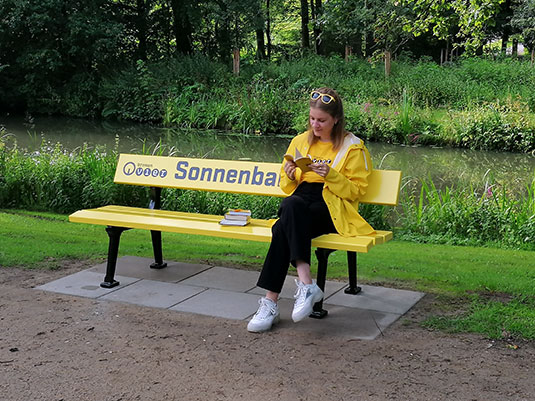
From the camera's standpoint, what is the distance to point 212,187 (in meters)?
5.70

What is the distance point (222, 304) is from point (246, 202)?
13.4 ft

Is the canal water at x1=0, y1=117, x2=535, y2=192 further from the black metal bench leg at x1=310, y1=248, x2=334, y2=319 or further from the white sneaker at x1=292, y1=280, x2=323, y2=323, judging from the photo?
the white sneaker at x1=292, y1=280, x2=323, y2=323

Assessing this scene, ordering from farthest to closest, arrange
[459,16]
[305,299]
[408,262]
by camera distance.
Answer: [459,16] → [408,262] → [305,299]

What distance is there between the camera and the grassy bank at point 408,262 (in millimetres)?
4617

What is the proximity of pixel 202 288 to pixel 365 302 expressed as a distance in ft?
4.09

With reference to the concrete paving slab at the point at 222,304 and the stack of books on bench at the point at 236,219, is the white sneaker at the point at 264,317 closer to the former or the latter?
the concrete paving slab at the point at 222,304

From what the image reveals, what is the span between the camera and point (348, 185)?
4.73m

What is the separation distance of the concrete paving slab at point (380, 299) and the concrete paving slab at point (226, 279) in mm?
714

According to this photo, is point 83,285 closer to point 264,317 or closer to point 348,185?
point 264,317

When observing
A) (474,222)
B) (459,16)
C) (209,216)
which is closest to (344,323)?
(209,216)

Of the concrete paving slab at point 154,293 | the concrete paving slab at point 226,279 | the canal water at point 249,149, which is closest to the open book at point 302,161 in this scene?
the concrete paving slab at point 226,279

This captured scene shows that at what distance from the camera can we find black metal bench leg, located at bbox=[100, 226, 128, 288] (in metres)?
5.31

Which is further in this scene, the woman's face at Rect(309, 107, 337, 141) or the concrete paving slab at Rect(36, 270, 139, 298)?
the concrete paving slab at Rect(36, 270, 139, 298)

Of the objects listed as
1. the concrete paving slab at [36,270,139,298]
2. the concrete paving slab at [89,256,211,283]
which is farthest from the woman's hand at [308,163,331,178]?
the concrete paving slab at [36,270,139,298]
